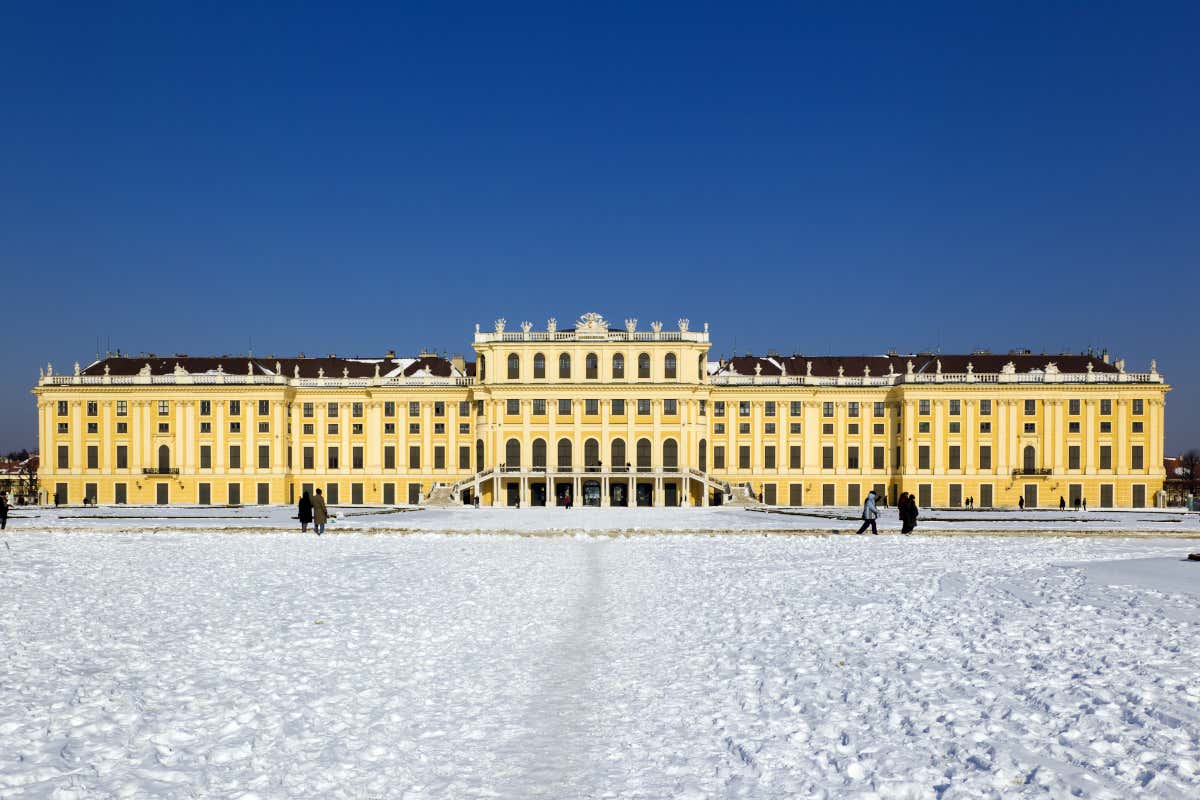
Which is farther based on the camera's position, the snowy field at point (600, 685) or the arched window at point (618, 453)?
the arched window at point (618, 453)

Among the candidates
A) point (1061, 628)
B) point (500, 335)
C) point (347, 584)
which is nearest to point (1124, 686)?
point (1061, 628)

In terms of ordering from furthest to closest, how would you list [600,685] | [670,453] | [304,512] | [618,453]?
[618,453], [670,453], [304,512], [600,685]

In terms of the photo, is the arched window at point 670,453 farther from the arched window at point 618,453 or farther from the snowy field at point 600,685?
the snowy field at point 600,685

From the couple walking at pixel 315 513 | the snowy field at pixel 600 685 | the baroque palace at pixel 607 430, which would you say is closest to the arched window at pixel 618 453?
the baroque palace at pixel 607 430

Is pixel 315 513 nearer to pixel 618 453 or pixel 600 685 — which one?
pixel 600 685

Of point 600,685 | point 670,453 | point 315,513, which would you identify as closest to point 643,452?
point 670,453

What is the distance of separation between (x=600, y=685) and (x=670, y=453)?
244 feet

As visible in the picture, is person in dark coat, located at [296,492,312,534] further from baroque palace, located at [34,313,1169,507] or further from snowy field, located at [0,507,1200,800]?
baroque palace, located at [34,313,1169,507]

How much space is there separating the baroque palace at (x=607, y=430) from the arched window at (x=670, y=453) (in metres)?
0.17

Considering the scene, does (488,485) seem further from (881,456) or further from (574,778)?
(574,778)

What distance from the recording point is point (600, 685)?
11945mm

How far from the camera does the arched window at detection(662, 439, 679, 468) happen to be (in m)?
85.7

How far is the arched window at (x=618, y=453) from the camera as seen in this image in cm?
8619

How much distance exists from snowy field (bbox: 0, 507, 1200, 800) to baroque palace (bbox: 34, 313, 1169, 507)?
62.6 meters
